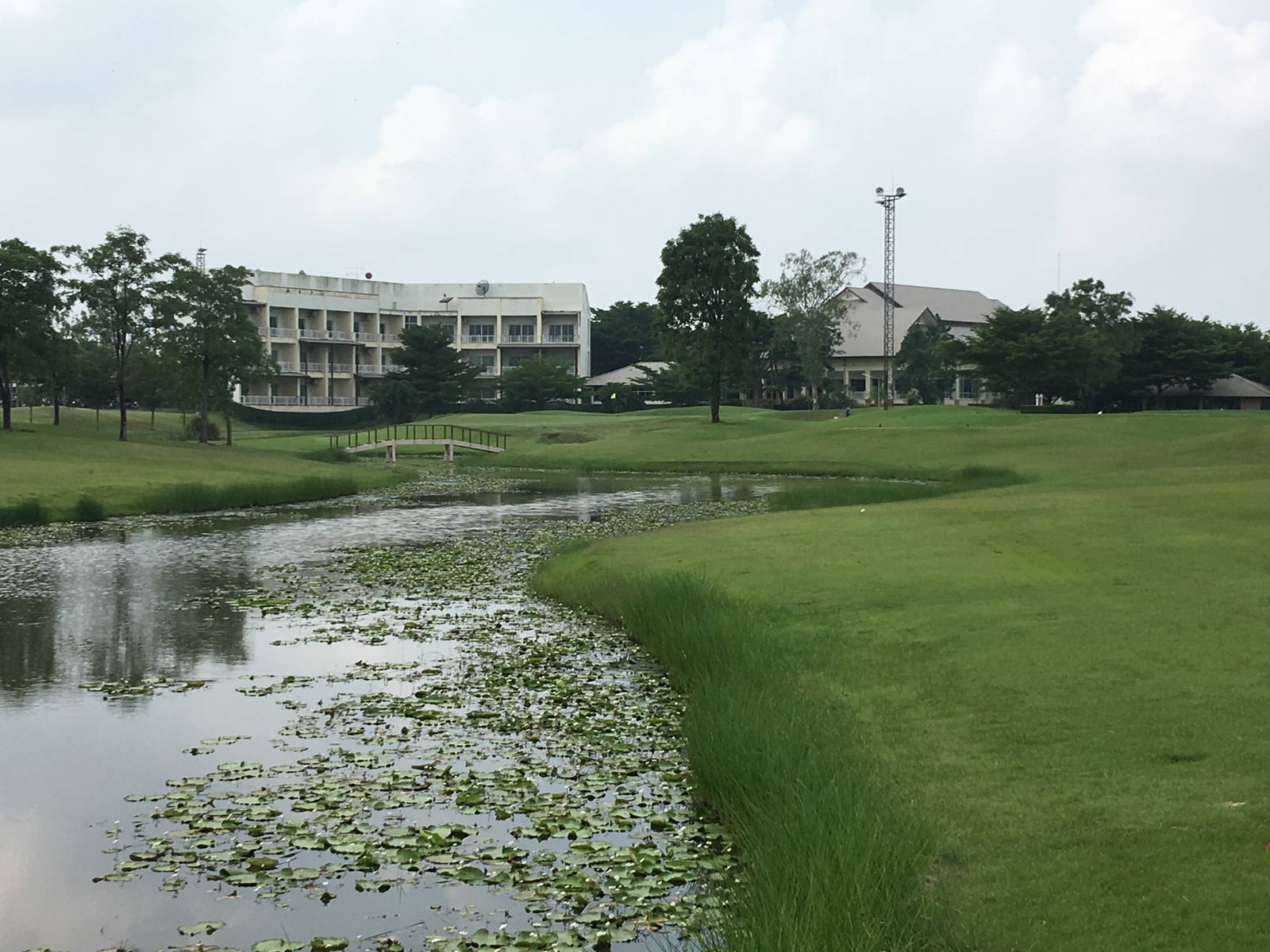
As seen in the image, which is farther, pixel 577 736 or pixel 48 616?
pixel 48 616

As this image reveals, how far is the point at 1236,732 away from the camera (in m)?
10.3

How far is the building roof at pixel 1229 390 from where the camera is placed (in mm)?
99375

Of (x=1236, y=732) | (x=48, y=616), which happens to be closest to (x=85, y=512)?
(x=48, y=616)

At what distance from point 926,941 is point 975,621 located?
8341 mm

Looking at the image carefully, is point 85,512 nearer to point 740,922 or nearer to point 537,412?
point 740,922

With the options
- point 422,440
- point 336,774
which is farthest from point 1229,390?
point 336,774

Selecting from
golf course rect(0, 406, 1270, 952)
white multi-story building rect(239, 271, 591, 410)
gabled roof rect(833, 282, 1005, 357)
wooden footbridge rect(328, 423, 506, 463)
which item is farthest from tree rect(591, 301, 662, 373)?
golf course rect(0, 406, 1270, 952)

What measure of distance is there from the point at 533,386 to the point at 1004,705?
348 ft

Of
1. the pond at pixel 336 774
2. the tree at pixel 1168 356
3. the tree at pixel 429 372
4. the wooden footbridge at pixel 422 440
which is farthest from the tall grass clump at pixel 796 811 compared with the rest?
the tree at pixel 429 372

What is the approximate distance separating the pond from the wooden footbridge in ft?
182

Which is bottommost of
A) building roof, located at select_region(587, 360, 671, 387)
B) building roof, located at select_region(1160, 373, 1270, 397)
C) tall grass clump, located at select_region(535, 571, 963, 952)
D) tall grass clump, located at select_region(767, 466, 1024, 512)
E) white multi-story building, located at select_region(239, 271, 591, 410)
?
tall grass clump, located at select_region(535, 571, 963, 952)

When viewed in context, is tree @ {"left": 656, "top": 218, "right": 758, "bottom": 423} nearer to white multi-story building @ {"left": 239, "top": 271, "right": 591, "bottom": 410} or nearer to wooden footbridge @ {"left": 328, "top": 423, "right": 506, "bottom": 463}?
wooden footbridge @ {"left": 328, "top": 423, "right": 506, "bottom": 463}

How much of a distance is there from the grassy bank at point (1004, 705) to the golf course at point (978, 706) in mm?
28

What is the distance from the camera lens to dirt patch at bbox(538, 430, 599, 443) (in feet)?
276
